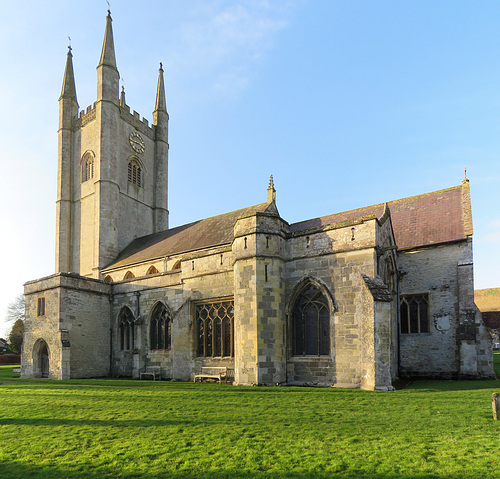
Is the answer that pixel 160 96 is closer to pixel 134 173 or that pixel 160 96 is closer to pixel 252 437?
pixel 134 173

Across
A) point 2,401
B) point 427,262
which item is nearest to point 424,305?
point 427,262

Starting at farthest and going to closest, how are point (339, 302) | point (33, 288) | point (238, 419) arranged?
point (33, 288) → point (339, 302) → point (238, 419)

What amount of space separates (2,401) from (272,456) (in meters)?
9.72

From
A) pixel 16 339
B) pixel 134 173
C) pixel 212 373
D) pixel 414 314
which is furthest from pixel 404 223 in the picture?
pixel 16 339

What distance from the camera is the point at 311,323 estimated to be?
51.4ft

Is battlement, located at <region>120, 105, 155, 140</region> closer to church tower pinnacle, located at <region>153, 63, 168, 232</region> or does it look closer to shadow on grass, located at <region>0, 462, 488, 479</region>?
church tower pinnacle, located at <region>153, 63, 168, 232</region>

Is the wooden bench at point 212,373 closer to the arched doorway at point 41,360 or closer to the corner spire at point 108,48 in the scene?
the arched doorway at point 41,360

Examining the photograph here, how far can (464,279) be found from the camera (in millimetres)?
19047

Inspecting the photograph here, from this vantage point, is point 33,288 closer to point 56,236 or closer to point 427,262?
point 56,236

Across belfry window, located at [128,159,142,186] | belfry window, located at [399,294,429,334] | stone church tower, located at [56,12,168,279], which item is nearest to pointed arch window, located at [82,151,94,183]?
stone church tower, located at [56,12,168,279]

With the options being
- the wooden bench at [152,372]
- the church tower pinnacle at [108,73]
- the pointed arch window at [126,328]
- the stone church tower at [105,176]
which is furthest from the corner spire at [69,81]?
the wooden bench at [152,372]

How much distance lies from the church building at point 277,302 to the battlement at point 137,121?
674 cm

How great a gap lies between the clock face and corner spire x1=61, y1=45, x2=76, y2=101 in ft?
25.5

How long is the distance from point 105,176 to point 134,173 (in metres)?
4.13
